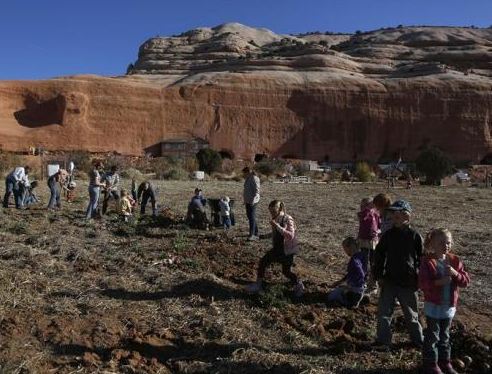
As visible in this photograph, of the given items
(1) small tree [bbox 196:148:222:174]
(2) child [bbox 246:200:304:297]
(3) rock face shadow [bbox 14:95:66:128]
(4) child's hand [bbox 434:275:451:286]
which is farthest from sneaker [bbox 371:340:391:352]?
(3) rock face shadow [bbox 14:95:66:128]

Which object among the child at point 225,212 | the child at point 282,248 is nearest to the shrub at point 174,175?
the child at point 225,212

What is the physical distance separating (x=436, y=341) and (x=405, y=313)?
0.71m

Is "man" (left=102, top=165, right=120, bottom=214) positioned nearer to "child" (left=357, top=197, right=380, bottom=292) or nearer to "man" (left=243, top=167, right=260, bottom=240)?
"man" (left=243, top=167, right=260, bottom=240)

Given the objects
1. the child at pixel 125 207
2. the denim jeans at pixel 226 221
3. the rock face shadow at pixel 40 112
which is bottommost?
the denim jeans at pixel 226 221

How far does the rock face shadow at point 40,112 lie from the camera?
5669 centimetres

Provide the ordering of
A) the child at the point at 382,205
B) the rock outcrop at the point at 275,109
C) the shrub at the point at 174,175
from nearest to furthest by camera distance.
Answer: the child at the point at 382,205 < the shrub at the point at 174,175 < the rock outcrop at the point at 275,109

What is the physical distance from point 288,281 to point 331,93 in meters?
55.9

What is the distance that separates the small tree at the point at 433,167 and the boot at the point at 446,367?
37.7m

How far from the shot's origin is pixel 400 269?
5855 millimetres

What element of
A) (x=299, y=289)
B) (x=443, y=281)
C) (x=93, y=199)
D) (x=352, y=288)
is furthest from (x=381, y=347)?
(x=93, y=199)

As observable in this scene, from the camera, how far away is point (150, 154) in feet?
186

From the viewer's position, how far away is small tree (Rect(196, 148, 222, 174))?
47.5m

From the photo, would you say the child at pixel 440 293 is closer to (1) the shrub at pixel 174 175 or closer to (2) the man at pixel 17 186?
(2) the man at pixel 17 186

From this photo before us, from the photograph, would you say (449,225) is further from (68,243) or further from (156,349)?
(156,349)
